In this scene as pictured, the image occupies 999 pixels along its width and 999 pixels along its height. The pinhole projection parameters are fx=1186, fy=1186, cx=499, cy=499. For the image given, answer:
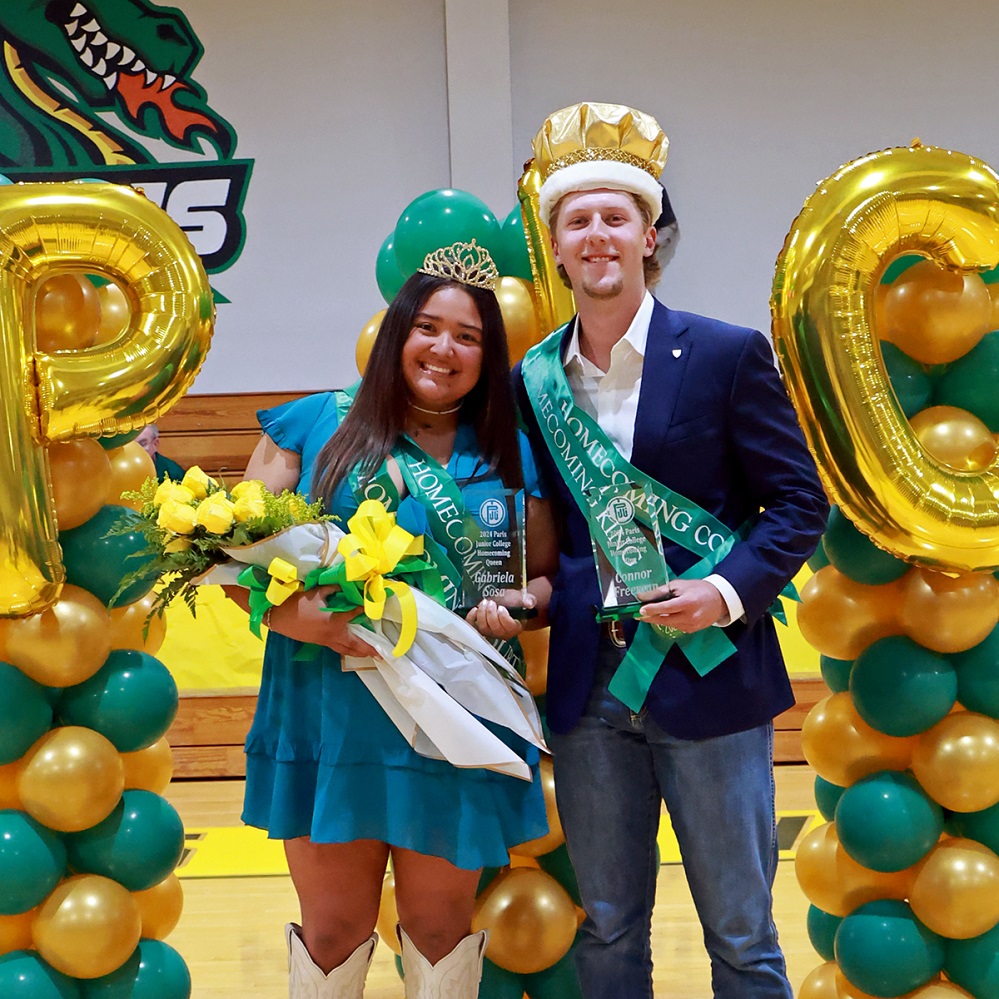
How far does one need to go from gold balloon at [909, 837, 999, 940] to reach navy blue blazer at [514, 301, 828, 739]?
1.42ft

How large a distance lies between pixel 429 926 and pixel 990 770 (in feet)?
3.28

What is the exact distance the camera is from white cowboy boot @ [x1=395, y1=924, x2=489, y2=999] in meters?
1.97

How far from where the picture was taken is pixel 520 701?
2.00m

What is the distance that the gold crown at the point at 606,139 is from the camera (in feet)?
6.77

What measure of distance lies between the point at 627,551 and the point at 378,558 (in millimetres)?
389

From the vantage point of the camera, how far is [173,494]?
5.98 feet

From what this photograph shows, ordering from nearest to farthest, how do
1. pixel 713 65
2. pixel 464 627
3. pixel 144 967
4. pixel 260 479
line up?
pixel 464 627, pixel 260 479, pixel 144 967, pixel 713 65

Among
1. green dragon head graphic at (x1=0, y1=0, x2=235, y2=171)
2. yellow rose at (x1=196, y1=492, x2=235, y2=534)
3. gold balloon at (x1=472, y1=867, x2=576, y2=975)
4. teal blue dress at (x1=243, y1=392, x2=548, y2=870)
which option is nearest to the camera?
yellow rose at (x1=196, y1=492, x2=235, y2=534)

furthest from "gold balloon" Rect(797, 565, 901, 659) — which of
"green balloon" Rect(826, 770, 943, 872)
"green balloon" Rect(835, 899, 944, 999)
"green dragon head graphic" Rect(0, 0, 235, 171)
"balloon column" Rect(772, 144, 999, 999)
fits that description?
"green dragon head graphic" Rect(0, 0, 235, 171)

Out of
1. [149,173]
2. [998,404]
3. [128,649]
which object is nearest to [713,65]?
[149,173]

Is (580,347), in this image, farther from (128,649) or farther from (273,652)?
(128,649)

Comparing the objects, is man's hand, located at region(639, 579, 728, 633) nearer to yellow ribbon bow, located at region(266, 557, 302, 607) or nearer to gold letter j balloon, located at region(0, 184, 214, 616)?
yellow ribbon bow, located at region(266, 557, 302, 607)

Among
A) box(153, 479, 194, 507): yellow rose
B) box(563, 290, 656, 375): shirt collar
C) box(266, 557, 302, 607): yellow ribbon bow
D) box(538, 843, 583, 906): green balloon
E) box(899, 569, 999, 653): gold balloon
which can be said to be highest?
box(563, 290, 656, 375): shirt collar

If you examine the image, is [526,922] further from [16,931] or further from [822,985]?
[16,931]
